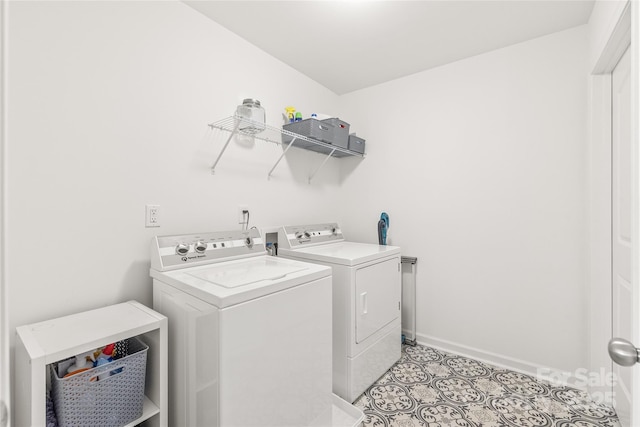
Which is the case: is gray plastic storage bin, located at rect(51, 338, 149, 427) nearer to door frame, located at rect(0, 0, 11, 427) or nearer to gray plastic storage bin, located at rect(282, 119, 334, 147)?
door frame, located at rect(0, 0, 11, 427)

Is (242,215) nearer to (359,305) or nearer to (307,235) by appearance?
(307,235)

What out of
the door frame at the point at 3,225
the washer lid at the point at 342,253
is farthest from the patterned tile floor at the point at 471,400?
the door frame at the point at 3,225

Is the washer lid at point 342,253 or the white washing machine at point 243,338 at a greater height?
the washer lid at point 342,253

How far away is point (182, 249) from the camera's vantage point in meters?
1.54

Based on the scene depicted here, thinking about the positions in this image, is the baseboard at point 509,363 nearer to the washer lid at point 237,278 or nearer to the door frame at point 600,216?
the door frame at point 600,216

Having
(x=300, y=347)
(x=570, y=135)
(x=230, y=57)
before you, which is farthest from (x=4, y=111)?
(x=570, y=135)

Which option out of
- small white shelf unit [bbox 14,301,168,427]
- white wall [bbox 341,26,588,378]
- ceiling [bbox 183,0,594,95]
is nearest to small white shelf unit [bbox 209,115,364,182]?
white wall [bbox 341,26,588,378]

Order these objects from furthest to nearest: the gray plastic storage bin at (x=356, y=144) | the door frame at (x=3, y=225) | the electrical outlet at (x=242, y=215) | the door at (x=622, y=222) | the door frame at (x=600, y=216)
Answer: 1. the gray plastic storage bin at (x=356, y=144)
2. the electrical outlet at (x=242, y=215)
3. the door frame at (x=600, y=216)
4. the door at (x=622, y=222)
5. the door frame at (x=3, y=225)

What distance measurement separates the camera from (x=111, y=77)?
1.45m

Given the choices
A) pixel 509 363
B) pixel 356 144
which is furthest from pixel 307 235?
pixel 509 363

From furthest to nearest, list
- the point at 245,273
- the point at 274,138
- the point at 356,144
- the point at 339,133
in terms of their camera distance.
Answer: the point at 356,144 → the point at 339,133 → the point at 274,138 → the point at 245,273

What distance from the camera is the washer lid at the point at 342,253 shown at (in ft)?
6.08

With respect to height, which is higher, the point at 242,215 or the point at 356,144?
the point at 356,144

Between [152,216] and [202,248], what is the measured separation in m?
0.32
